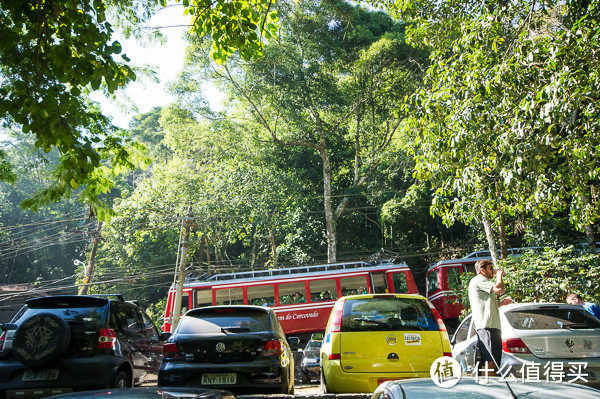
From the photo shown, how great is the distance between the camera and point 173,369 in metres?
5.98

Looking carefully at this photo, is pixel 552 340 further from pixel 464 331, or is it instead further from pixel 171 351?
pixel 171 351

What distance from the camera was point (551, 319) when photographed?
21.8 ft

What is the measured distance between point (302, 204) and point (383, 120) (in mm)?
6461

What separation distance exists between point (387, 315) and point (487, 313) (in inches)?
48.7

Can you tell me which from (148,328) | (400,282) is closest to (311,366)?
(148,328)

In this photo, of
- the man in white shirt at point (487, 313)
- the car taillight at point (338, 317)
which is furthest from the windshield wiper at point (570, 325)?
the car taillight at point (338, 317)

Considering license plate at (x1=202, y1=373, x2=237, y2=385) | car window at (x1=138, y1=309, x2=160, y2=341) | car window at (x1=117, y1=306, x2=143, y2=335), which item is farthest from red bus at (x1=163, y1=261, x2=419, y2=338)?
license plate at (x1=202, y1=373, x2=237, y2=385)

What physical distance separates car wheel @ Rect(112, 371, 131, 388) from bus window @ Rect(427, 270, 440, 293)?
1762 centimetres

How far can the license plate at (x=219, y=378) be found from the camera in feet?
19.3

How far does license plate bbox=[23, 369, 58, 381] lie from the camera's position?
6.10m

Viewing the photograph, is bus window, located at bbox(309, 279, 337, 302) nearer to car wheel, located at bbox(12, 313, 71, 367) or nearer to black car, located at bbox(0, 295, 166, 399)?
black car, located at bbox(0, 295, 166, 399)

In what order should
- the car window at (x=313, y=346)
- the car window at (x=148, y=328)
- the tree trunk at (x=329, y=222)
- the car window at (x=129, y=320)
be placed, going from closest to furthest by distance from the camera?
the car window at (x=129, y=320)
the car window at (x=148, y=328)
the car window at (x=313, y=346)
the tree trunk at (x=329, y=222)

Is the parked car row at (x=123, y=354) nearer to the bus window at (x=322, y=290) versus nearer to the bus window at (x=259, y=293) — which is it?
the bus window at (x=322, y=290)

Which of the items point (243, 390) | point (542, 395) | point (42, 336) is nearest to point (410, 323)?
point (243, 390)
